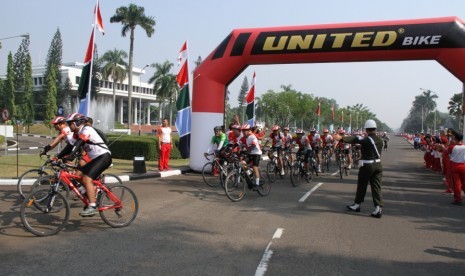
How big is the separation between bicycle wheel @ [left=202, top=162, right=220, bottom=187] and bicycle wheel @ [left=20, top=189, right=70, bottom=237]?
6.14 m

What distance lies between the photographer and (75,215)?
770 centimetres

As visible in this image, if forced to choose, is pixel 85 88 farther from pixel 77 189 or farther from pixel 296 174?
pixel 77 189

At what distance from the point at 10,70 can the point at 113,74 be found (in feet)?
54.2

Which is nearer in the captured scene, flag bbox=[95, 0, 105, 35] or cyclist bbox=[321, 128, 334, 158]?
flag bbox=[95, 0, 105, 35]

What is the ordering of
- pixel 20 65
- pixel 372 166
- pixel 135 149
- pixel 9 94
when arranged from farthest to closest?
1. pixel 20 65
2. pixel 9 94
3. pixel 135 149
4. pixel 372 166

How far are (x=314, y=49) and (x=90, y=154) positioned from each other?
384 inches

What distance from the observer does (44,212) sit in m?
6.59

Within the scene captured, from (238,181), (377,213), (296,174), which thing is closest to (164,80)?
(296,174)

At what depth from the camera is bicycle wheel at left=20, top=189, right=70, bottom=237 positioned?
6.21 meters

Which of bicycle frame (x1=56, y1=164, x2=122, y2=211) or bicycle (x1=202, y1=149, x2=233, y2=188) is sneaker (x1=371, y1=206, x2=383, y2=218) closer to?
bicycle (x1=202, y1=149, x2=233, y2=188)

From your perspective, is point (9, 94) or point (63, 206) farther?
point (9, 94)

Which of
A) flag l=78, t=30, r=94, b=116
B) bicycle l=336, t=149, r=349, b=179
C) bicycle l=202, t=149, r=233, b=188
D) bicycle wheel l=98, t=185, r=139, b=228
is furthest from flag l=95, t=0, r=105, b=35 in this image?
bicycle l=336, t=149, r=349, b=179

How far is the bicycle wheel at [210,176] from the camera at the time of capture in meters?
12.6

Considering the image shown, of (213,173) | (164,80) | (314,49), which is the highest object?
(164,80)
